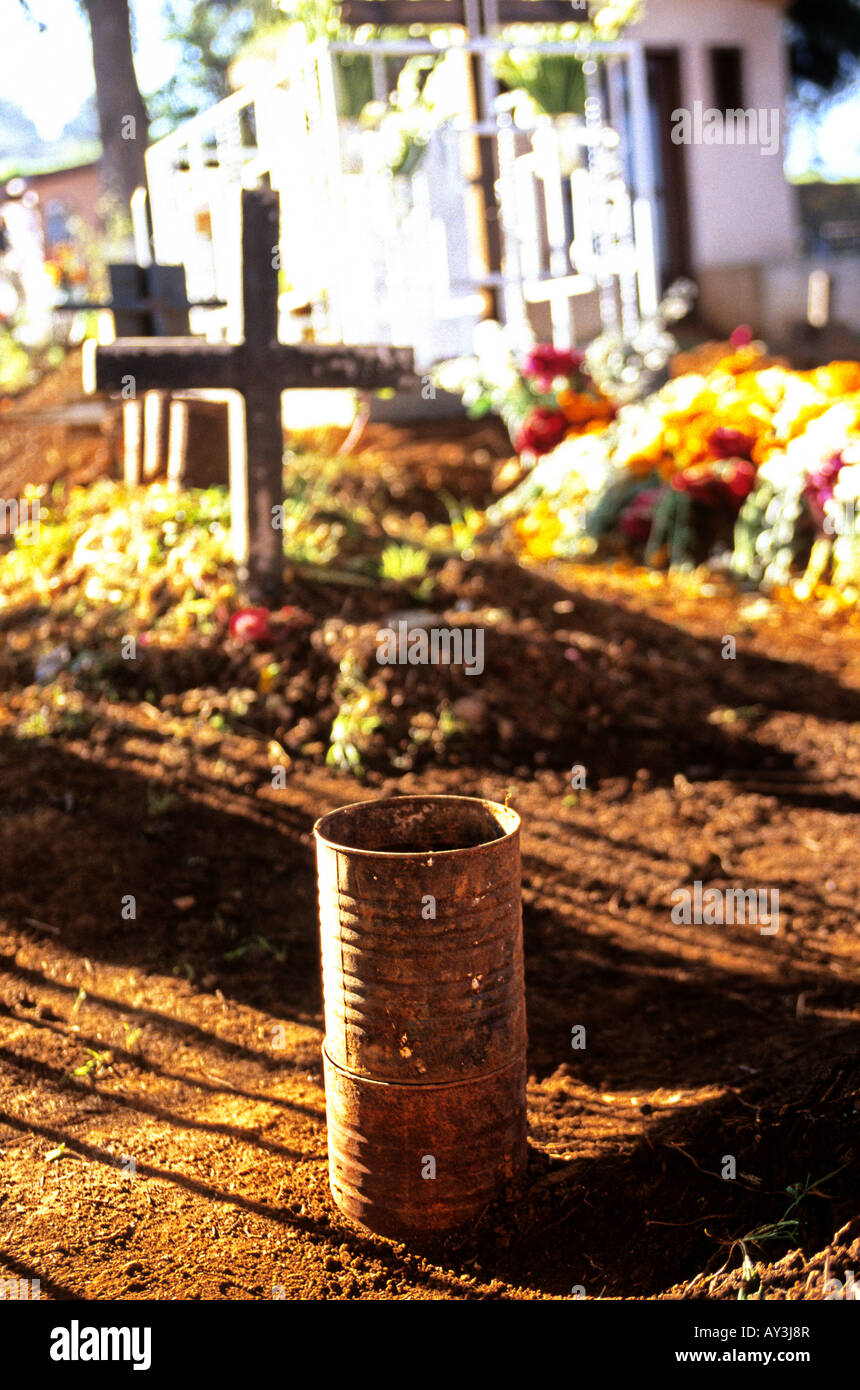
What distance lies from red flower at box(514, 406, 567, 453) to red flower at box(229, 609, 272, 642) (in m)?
3.43

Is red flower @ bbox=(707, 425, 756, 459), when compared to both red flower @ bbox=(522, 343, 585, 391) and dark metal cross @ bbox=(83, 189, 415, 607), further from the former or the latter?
dark metal cross @ bbox=(83, 189, 415, 607)

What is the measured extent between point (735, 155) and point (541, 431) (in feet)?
22.7

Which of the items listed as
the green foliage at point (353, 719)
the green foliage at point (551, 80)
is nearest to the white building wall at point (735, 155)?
the green foliage at point (551, 80)

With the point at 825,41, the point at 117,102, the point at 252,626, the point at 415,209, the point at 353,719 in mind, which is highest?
the point at 825,41

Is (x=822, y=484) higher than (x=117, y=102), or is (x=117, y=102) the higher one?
(x=117, y=102)

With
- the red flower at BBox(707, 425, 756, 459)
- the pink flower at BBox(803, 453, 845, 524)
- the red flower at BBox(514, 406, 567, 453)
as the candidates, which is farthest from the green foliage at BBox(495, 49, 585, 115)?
the pink flower at BBox(803, 453, 845, 524)

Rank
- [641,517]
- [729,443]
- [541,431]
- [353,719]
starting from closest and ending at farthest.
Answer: [353,719] < [729,443] < [641,517] < [541,431]

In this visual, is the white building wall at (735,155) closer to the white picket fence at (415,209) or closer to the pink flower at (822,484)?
the white picket fence at (415,209)

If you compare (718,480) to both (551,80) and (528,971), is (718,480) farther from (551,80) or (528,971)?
(551,80)

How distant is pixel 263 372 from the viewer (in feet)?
17.7

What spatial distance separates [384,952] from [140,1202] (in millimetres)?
765

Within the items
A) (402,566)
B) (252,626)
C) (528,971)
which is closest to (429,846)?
(528,971)

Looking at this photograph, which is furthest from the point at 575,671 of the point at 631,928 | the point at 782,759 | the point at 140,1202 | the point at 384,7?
the point at 384,7

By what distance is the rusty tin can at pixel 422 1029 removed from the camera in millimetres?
2533
